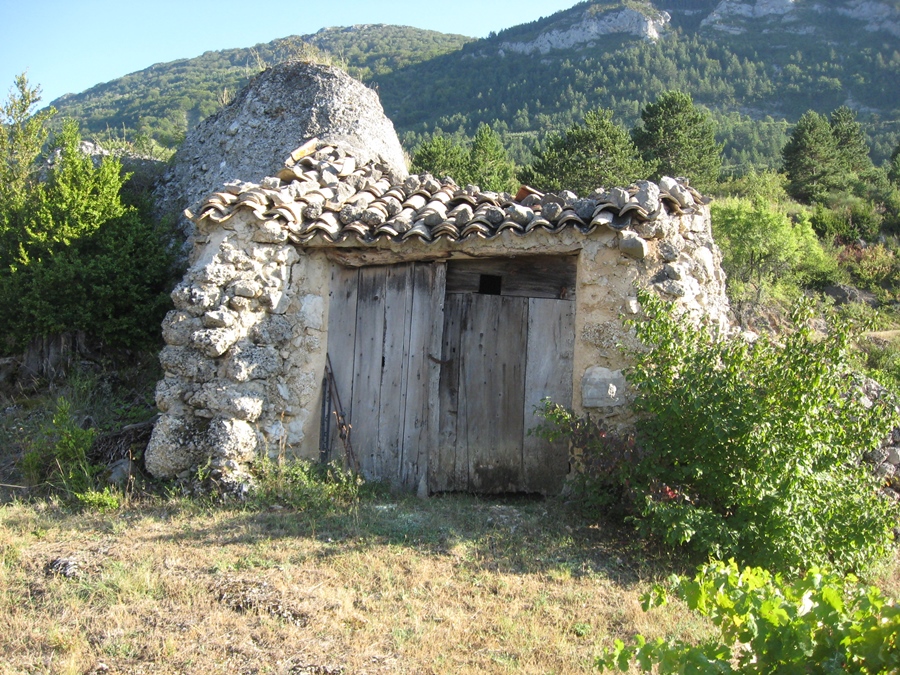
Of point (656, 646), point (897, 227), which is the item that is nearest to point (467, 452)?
point (656, 646)

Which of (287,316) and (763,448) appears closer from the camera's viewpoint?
(763,448)

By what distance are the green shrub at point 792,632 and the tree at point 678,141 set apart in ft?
59.5

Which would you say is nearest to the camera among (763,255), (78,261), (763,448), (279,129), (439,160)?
(763,448)

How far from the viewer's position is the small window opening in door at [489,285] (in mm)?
6391

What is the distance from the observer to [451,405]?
635 cm

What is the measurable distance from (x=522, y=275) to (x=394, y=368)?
4.63 feet

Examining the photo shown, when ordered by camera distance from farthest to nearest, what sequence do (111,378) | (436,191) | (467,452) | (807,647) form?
(111,378), (436,191), (467,452), (807,647)

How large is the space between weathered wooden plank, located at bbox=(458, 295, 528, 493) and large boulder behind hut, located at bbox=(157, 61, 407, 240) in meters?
2.28

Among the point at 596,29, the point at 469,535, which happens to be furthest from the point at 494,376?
the point at 596,29

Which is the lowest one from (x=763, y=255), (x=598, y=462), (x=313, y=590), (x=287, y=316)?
(x=313, y=590)

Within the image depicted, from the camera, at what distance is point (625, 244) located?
5508 millimetres

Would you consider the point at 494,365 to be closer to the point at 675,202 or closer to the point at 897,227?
the point at 675,202

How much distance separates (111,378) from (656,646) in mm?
7141

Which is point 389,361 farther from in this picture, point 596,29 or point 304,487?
point 596,29
